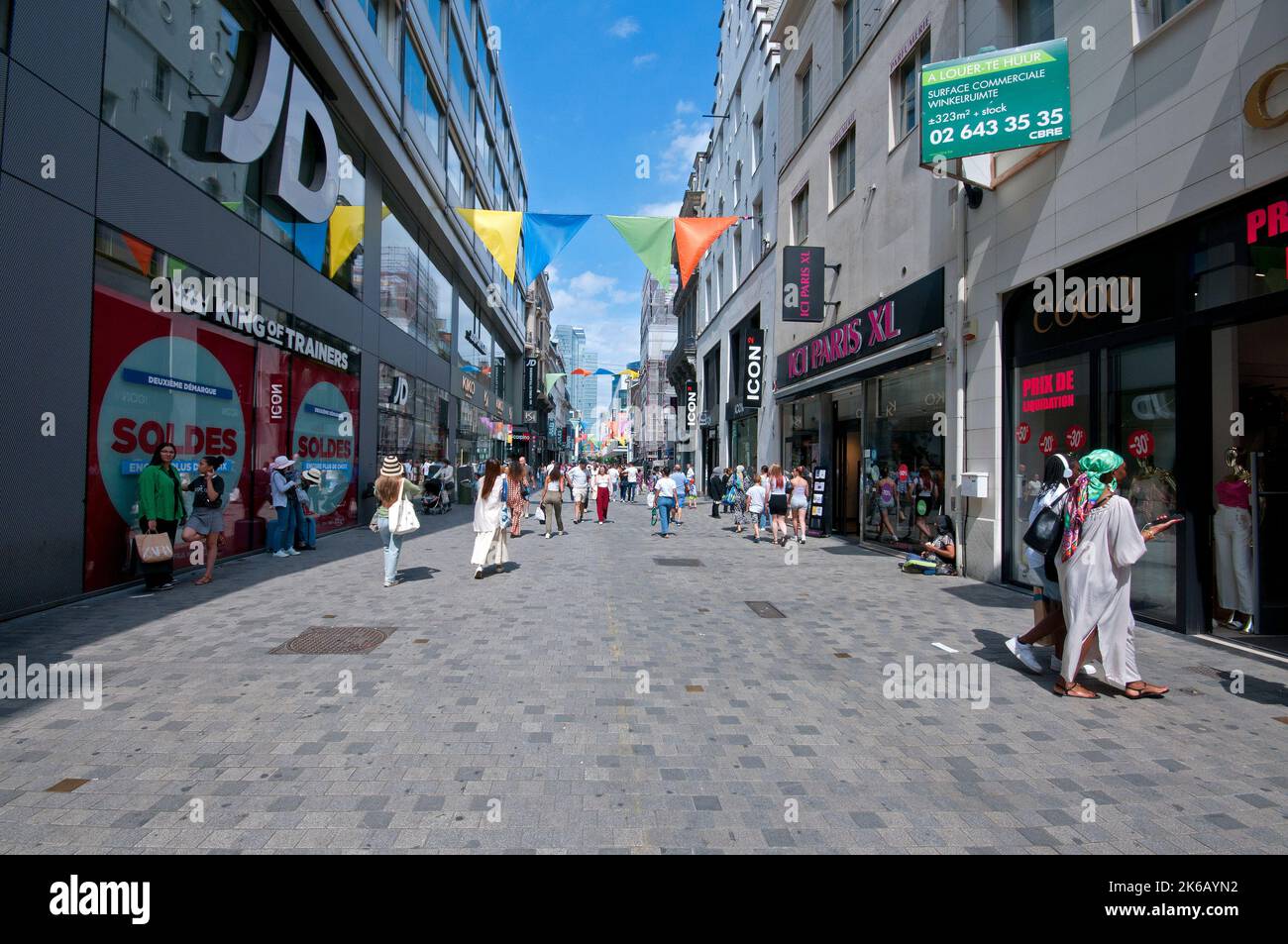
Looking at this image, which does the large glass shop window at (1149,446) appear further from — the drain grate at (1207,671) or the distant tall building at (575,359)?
the distant tall building at (575,359)

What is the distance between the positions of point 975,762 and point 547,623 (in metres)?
4.37

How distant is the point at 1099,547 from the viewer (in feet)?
16.2

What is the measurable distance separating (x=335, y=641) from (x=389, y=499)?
112 inches

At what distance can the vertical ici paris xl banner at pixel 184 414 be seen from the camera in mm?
7719

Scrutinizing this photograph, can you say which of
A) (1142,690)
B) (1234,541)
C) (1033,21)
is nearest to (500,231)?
(1033,21)

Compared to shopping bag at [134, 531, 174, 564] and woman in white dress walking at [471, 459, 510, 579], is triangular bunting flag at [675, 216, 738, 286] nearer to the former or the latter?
woman in white dress walking at [471, 459, 510, 579]

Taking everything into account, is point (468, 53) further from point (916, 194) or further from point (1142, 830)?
point (1142, 830)

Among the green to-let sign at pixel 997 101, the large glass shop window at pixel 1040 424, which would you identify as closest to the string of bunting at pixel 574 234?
the green to-let sign at pixel 997 101

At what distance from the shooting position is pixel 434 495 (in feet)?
71.8

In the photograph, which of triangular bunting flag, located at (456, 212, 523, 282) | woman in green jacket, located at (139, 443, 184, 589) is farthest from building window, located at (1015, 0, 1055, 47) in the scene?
woman in green jacket, located at (139, 443, 184, 589)

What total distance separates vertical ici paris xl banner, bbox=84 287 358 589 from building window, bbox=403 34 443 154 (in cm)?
967

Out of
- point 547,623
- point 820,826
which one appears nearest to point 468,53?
point 547,623

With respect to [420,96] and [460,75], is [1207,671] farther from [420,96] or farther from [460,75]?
[460,75]

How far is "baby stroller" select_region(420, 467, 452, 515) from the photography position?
21.8m
